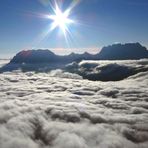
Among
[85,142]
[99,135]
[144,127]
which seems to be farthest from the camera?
[144,127]

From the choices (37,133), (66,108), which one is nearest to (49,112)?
(66,108)

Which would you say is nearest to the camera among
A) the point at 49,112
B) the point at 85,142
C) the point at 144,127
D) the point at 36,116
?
the point at 85,142

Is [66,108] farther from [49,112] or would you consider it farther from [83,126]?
[83,126]

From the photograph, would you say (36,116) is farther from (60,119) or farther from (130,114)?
(130,114)

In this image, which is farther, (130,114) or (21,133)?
(130,114)

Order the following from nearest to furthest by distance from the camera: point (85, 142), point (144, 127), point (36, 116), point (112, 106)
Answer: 1. point (85, 142)
2. point (144, 127)
3. point (36, 116)
4. point (112, 106)

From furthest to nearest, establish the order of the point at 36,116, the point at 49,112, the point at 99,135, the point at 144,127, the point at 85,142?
the point at 49,112, the point at 36,116, the point at 144,127, the point at 99,135, the point at 85,142

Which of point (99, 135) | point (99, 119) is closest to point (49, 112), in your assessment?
point (99, 119)

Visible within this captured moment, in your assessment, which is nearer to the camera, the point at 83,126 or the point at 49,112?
the point at 83,126
